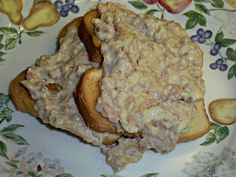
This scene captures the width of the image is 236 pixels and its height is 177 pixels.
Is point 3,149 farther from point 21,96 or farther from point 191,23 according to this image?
point 191,23

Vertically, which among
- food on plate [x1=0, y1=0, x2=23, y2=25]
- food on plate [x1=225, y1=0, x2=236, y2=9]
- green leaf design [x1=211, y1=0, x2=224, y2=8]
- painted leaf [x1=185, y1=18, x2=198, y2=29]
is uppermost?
food on plate [x1=0, y1=0, x2=23, y2=25]

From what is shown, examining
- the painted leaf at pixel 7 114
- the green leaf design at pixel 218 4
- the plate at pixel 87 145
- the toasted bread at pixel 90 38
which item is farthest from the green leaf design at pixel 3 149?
the green leaf design at pixel 218 4

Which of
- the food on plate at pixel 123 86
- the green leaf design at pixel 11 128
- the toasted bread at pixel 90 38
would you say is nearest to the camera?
the food on plate at pixel 123 86

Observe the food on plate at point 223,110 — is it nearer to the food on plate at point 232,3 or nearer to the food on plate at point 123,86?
the food on plate at point 123,86

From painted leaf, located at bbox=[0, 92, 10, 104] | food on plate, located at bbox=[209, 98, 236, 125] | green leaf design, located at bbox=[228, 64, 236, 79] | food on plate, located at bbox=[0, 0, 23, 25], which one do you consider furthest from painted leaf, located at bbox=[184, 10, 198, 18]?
painted leaf, located at bbox=[0, 92, 10, 104]

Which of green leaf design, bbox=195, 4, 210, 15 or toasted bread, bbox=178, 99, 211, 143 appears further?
green leaf design, bbox=195, 4, 210, 15

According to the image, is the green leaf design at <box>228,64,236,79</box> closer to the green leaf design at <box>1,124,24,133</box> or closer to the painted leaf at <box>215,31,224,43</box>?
the painted leaf at <box>215,31,224,43</box>

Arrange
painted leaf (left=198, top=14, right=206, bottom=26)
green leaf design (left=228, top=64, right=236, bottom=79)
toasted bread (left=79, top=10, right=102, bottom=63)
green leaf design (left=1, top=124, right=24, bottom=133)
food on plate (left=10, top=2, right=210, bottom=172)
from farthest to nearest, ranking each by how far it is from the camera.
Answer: painted leaf (left=198, top=14, right=206, bottom=26)
green leaf design (left=228, top=64, right=236, bottom=79)
green leaf design (left=1, top=124, right=24, bottom=133)
toasted bread (left=79, top=10, right=102, bottom=63)
food on plate (left=10, top=2, right=210, bottom=172)

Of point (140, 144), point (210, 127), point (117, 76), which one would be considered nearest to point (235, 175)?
point (210, 127)
